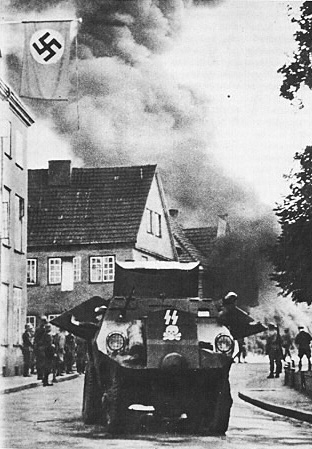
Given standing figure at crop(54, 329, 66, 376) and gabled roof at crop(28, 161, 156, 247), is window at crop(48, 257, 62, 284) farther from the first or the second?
standing figure at crop(54, 329, 66, 376)

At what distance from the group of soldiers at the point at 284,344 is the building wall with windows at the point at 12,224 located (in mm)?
2762

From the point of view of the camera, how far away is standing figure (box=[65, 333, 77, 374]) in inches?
302

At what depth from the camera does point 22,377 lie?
8297mm

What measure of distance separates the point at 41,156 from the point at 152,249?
169 cm

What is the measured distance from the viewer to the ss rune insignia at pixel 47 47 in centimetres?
837

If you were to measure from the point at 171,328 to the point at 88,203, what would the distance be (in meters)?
2.32

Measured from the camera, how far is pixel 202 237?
8.34 meters

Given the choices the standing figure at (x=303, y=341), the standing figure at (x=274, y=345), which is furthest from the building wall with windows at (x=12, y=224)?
the standing figure at (x=303, y=341)

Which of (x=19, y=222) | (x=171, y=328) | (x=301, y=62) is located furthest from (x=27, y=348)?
(x=301, y=62)

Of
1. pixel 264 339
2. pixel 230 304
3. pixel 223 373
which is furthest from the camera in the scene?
pixel 264 339

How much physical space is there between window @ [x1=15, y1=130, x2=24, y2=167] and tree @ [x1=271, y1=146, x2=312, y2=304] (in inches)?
118

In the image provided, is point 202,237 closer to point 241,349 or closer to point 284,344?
point 241,349

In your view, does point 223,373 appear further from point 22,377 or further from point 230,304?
point 22,377

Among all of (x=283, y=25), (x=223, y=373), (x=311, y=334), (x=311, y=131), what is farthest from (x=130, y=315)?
(x=283, y=25)
